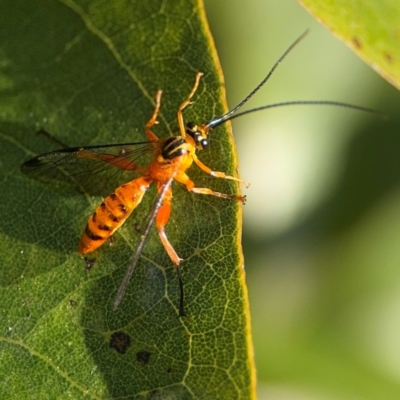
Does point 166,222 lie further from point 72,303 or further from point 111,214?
point 72,303

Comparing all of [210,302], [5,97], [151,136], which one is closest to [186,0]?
[151,136]

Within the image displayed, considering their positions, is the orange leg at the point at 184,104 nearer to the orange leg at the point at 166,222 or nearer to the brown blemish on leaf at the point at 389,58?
the orange leg at the point at 166,222

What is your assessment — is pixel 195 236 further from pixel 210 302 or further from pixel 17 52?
pixel 17 52

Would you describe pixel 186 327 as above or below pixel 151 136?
below

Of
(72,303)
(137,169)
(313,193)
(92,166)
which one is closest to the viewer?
(72,303)

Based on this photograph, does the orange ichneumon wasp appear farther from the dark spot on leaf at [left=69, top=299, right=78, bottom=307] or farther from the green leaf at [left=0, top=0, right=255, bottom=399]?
the dark spot on leaf at [left=69, top=299, right=78, bottom=307]

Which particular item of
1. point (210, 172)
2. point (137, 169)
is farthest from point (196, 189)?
point (137, 169)
